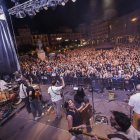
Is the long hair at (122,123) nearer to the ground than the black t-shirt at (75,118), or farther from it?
farther from it

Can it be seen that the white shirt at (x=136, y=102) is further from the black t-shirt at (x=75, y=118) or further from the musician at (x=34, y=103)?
the musician at (x=34, y=103)

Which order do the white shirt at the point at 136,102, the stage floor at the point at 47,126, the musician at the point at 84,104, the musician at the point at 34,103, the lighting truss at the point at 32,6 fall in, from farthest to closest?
the lighting truss at the point at 32,6
the musician at the point at 34,103
the stage floor at the point at 47,126
the musician at the point at 84,104
the white shirt at the point at 136,102

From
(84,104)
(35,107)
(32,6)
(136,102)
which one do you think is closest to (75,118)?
(84,104)

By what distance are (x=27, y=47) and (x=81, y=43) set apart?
55121mm

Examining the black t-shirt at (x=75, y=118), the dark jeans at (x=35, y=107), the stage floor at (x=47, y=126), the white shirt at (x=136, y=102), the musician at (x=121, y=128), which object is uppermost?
the musician at (x=121, y=128)

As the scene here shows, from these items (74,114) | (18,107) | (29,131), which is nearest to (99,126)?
(74,114)

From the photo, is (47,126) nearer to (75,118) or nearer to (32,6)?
(75,118)

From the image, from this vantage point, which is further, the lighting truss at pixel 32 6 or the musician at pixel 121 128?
the lighting truss at pixel 32 6

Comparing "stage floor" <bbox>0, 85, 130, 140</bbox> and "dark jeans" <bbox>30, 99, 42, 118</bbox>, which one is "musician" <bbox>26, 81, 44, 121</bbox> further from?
"stage floor" <bbox>0, 85, 130, 140</bbox>

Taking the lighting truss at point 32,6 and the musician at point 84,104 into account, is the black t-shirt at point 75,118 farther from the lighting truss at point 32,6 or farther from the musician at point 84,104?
the lighting truss at point 32,6

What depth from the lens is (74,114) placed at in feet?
15.4

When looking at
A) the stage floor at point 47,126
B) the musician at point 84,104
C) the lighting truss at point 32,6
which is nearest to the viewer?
the musician at point 84,104

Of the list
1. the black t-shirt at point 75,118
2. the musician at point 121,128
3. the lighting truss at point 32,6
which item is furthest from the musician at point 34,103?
the musician at point 121,128

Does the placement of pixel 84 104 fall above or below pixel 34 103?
above
